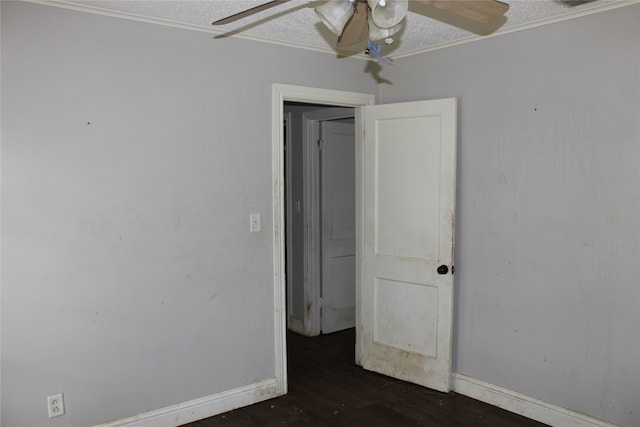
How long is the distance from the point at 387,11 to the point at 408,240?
1.95m

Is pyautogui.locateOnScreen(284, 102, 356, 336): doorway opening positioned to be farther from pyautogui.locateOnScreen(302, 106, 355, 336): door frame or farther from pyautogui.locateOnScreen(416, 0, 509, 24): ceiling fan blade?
pyautogui.locateOnScreen(416, 0, 509, 24): ceiling fan blade

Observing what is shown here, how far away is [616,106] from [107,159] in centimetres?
275

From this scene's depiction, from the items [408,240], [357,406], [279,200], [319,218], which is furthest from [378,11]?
[319,218]

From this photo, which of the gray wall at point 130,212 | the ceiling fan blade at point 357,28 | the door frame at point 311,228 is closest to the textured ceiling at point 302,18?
the gray wall at point 130,212

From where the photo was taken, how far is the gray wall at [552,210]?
2809mm

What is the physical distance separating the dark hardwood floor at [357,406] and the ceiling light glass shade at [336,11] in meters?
2.29

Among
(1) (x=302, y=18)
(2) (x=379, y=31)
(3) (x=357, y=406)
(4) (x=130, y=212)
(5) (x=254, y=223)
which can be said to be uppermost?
(1) (x=302, y=18)

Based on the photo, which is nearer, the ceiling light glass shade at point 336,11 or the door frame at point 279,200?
the ceiling light glass shade at point 336,11

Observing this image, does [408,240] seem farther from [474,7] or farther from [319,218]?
[474,7]

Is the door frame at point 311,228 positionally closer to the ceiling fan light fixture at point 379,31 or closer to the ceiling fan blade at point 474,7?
the ceiling fan light fixture at point 379,31

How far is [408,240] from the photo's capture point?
146 inches

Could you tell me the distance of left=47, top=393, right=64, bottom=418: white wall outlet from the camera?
2.74 m

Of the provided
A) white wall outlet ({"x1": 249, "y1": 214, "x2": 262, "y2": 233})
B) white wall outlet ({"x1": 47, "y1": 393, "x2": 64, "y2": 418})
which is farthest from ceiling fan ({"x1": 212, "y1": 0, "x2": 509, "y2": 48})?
white wall outlet ({"x1": 47, "y1": 393, "x2": 64, "y2": 418})

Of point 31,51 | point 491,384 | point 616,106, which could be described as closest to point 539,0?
point 616,106
